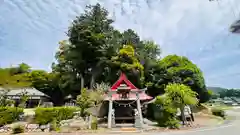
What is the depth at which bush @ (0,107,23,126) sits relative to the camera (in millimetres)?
18734

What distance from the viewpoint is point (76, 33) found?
104ft

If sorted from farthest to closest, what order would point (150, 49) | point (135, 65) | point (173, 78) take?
point (150, 49) → point (173, 78) → point (135, 65)

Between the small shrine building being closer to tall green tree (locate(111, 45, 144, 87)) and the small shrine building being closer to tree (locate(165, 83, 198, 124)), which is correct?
tree (locate(165, 83, 198, 124))

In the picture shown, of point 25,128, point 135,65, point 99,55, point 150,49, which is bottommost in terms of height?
point 25,128

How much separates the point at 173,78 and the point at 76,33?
1774 centimetres

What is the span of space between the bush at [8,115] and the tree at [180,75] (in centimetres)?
1977

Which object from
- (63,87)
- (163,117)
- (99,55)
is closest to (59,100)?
(63,87)

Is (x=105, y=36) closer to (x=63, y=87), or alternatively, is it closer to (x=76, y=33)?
(x=76, y=33)

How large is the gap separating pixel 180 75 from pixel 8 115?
24656 millimetres

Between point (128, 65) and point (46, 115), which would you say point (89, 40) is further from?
point (46, 115)

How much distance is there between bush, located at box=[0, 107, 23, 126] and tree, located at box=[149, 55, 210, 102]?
64.9 ft

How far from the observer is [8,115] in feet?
63.3

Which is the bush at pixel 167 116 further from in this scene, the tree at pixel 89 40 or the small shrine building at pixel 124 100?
the tree at pixel 89 40

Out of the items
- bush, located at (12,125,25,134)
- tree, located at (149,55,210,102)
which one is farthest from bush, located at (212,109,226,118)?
bush, located at (12,125,25,134)
